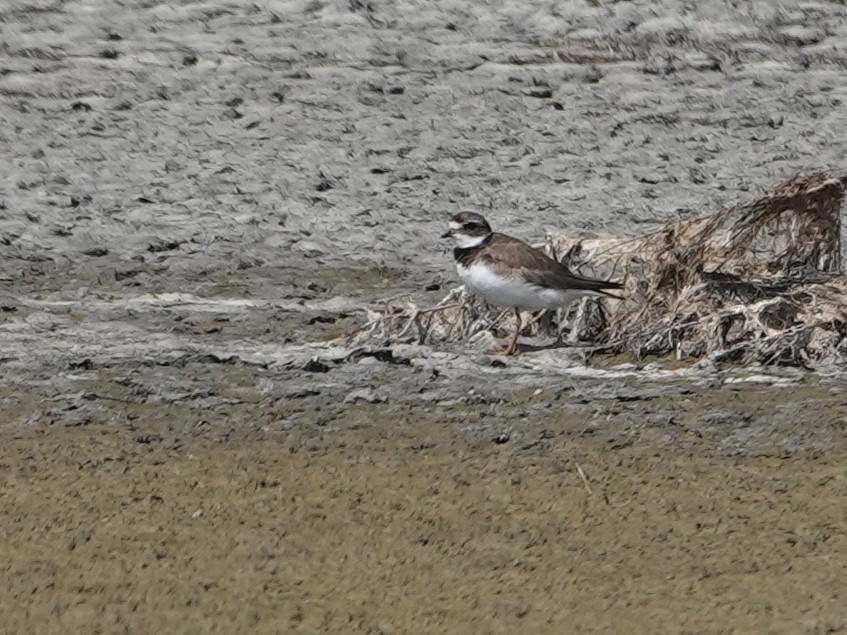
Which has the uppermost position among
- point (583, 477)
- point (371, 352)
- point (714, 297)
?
point (583, 477)

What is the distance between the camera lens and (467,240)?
10.7m

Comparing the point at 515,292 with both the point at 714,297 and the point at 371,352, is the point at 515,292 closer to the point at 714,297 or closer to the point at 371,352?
the point at 371,352

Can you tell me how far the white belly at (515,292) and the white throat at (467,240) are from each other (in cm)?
43

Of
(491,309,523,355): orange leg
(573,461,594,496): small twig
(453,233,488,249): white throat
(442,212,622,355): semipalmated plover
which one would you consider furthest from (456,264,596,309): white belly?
(573,461,594,496): small twig

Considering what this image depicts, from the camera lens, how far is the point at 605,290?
10281mm

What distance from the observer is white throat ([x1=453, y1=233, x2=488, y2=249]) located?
10.6 m

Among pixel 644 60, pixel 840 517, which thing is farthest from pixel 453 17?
pixel 840 517

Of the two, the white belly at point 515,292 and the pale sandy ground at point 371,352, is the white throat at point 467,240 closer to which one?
the white belly at point 515,292

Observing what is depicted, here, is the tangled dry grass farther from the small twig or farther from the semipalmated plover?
the small twig

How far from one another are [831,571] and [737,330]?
9.22ft

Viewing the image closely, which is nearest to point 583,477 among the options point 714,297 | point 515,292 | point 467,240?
point 515,292

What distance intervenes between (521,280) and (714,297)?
994 mm

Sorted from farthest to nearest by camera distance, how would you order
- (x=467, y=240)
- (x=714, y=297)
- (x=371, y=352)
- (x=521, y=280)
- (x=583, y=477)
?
1. (x=467, y=240)
2. (x=714, y=297)
3. (x=371, y=352)
4. (x=521, y=280)
5. (x=583, y=477)

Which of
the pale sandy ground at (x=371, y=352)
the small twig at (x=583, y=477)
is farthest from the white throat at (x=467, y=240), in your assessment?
the small twig at (x=583, y=477)
